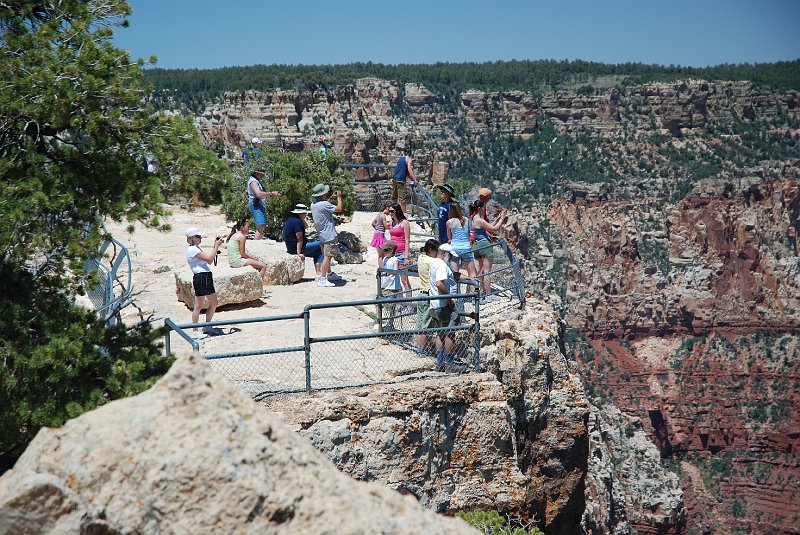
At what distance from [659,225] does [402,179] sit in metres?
58.3

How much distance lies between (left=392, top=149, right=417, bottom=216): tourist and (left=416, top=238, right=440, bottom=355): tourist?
19.5 feet

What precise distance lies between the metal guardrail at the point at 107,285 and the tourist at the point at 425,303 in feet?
10.4

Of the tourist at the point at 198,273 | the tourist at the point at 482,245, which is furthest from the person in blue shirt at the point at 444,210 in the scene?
the tourist at the point at 198,273

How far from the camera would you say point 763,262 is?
6900 cm

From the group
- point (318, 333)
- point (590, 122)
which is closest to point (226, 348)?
point (318, 333)

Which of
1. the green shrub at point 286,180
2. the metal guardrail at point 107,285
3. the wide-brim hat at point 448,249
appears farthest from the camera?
the green shrub at point 286,180

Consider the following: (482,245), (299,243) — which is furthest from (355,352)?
(299,243)

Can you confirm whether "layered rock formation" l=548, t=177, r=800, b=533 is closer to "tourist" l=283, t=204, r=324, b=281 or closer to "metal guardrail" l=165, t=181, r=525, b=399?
"tourist" l=283, t=204, r=324, b=281

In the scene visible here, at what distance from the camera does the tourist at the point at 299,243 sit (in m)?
13.4

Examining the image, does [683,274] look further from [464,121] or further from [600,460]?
[600,460]

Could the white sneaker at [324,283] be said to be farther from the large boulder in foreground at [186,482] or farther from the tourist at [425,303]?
the large boulder in foreground at [186,482]

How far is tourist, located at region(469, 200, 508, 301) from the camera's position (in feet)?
36.0

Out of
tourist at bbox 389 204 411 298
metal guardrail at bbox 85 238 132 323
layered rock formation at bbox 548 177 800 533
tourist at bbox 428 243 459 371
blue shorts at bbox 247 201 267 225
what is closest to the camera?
metal guardrail at bbox 85 238 132 323

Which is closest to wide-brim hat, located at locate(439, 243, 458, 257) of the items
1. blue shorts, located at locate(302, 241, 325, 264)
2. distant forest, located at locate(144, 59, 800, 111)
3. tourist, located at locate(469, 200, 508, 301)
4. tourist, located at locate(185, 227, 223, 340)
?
tourist, located at locate(469, 200, 508, 301)
